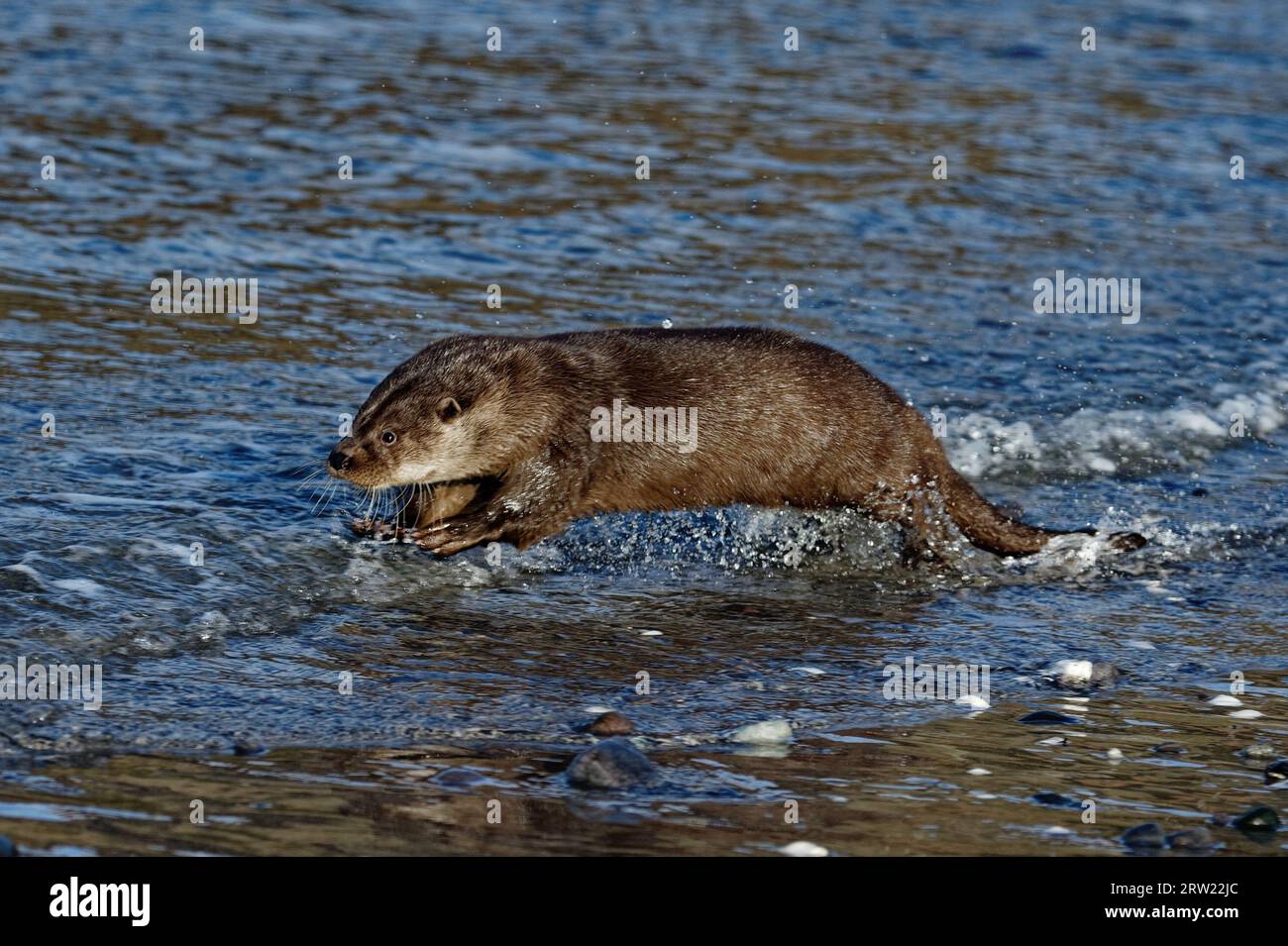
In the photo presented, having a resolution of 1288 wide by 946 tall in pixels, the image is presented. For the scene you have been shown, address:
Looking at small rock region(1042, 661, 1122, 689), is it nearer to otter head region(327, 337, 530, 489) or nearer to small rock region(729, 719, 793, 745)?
small rock region(729, 719, 793, 745)

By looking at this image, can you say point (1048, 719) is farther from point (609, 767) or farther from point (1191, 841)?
point (609, 767)

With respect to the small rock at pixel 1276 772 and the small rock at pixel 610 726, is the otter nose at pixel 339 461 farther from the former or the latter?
the small rock at pixel 1276 772

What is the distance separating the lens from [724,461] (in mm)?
6676

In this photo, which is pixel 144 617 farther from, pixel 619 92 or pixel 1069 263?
pixel 619 92

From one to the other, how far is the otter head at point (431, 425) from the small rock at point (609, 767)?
2.08 metres

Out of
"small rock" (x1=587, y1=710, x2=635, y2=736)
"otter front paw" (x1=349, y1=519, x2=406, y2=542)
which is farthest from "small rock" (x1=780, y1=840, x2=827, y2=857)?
"otter front paw" (x1=349, y1=519, x2=406, y2=542)

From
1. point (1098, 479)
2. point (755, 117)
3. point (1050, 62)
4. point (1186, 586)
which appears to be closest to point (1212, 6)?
point (1050, 62)

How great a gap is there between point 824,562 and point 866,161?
652 cm

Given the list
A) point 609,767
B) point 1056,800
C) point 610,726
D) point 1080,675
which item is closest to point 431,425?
point 610,726

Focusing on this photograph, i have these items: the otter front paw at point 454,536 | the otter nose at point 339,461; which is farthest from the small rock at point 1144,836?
the otter nose at point 339,461

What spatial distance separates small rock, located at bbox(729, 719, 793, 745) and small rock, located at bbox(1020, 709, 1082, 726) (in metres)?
0.71

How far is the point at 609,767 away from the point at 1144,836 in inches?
49.6

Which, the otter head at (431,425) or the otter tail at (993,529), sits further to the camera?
the otter tail at (993,529)

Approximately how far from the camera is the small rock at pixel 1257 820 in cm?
442
